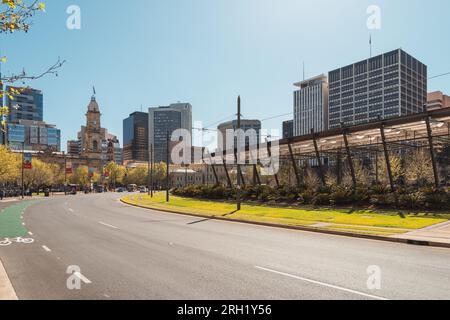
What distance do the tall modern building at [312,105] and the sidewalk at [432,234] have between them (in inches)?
6369

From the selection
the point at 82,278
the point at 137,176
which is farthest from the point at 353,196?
the point at 137,176

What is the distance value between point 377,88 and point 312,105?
38562 millimetres

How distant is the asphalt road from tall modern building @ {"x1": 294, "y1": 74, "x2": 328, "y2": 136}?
166380 mm

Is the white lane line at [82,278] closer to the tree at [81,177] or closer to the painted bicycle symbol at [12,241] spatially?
the painted bicycle symbol at [12,241]

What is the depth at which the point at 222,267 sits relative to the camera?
10.0 meters

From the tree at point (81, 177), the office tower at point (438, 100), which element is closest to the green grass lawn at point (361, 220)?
the tree at point (81, 177)

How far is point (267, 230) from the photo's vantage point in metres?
19.2

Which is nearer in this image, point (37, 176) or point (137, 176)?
point (37, 176)

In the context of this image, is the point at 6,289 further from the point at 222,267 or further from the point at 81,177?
the point at 81,177

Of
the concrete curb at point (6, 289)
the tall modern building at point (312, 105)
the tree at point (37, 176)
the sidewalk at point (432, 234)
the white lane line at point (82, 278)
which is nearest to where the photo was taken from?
the concrete curb at point (6, 289)

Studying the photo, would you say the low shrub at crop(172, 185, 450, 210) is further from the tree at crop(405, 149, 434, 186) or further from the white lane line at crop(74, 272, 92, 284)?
the white lane line at crop(74, 272, 92, 284)

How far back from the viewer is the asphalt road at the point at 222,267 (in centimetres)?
768
